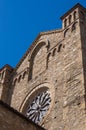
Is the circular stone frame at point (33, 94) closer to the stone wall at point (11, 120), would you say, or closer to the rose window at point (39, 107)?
the rose window at point (39, 107)

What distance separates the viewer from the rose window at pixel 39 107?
14.7 meters

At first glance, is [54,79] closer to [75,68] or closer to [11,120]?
[75,68]

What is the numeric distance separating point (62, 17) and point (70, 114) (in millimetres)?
7101

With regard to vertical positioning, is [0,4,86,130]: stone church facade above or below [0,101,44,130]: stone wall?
above

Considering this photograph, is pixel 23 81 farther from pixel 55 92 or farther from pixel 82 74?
pixel 82 74

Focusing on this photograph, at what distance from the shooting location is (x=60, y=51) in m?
16.2

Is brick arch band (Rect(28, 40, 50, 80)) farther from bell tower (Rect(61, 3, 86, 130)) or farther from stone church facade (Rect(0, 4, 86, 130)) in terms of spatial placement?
bell tower (Rect(61, 3, 86, 130))

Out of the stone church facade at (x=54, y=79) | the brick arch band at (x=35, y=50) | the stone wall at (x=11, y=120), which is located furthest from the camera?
the brick arch band at (x=35, y=50)

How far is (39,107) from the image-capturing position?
600 inches

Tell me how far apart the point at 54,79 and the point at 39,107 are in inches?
63.1

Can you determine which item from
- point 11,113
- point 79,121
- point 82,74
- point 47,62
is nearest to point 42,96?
point 47,62

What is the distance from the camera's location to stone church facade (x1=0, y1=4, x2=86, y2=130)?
1262 cm

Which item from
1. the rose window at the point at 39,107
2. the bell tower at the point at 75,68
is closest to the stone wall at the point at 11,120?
the bell tower at the point at 75,68

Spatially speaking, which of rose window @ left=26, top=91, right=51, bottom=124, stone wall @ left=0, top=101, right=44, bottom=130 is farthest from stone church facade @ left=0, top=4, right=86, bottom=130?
stone wall @ left=0, top=101, right=44, bottom=130
